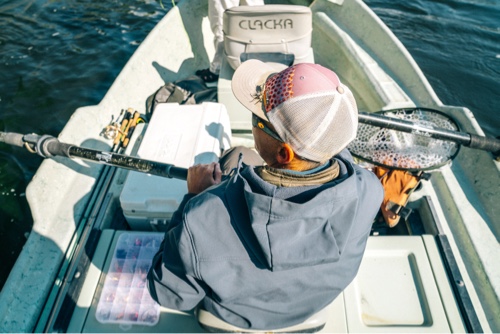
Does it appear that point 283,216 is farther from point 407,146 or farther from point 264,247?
point 407,146

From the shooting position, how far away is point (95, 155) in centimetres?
244

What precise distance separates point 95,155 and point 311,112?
186cm

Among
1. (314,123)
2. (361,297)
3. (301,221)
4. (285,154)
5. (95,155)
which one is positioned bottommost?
(361,297)

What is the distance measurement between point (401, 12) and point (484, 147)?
7.77 metres

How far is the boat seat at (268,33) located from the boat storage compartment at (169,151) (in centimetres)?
84

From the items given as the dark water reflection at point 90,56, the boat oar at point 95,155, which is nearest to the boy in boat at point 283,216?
the boat oar at point 95,155

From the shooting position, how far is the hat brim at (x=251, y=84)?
146 cm

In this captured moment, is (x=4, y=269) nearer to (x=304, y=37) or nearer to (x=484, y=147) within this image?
(x=304, y=37)

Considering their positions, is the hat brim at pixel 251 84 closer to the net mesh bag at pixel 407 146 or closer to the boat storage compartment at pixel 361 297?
the boat storage compartment at pixel 361 297

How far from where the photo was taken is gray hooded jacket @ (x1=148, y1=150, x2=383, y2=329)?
1.19 m

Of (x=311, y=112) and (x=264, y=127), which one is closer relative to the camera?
(x=311, y=112)

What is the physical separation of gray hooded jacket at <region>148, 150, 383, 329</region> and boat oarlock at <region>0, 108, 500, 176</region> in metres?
0.91

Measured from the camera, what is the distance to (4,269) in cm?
363

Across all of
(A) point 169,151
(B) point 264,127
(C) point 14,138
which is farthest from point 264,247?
(C) point 14,138
